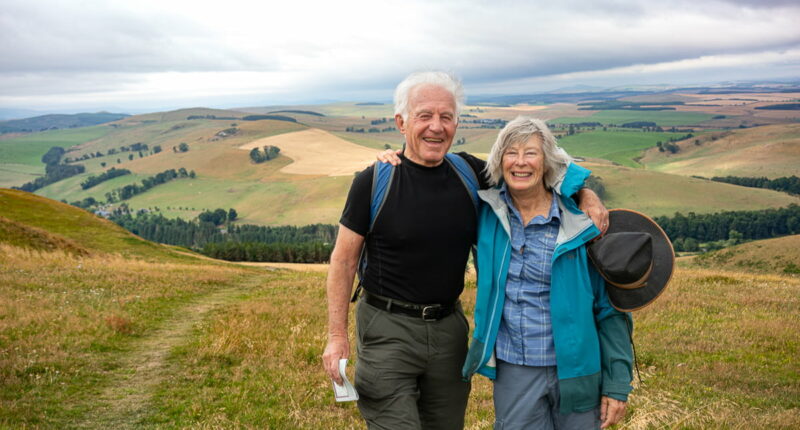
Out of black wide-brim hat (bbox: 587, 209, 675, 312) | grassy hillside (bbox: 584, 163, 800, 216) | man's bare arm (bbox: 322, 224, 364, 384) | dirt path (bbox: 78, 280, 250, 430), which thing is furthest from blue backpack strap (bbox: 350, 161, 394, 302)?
grassy hillside (bbox: 584, 163, 800, 216)

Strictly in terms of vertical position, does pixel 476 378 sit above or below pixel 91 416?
below

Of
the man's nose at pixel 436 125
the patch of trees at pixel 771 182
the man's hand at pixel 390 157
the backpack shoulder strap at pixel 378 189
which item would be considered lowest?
the patch of trees at pixel 771 182

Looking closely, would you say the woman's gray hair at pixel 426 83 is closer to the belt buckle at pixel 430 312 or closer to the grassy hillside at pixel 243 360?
the belt buckle at pixel 430 312

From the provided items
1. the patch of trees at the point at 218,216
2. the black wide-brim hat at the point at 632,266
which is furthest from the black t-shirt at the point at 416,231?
the patch of trees at the point at 218,216

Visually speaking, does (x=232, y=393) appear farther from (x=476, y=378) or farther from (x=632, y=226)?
(x=632, y=226)

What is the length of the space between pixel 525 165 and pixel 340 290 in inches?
70.3

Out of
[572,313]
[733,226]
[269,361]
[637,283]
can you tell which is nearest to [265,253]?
[269,361]

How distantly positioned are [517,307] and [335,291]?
1.49 m

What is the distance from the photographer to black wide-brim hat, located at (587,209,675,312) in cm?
354

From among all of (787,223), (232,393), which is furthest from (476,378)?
(787,223)

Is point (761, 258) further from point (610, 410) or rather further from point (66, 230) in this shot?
point (66, 230)

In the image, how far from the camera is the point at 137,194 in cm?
19950

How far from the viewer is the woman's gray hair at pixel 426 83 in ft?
14.3

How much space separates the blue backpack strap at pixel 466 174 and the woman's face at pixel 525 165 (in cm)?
43
